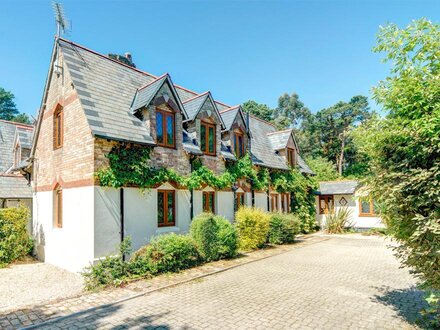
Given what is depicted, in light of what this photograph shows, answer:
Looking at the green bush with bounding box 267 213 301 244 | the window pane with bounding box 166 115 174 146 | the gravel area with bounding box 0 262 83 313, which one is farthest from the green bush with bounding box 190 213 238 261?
the gravel area with bounding box 0 262 83 313

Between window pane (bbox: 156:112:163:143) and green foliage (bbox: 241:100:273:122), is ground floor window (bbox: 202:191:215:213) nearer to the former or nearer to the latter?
window pane (bbox: 156:112:163:143)

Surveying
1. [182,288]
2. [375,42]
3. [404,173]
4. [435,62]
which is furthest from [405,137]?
[182,288]

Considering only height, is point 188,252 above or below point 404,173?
below

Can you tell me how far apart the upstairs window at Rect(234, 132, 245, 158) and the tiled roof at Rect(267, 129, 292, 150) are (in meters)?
5.04

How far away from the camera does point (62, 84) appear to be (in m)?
13.0

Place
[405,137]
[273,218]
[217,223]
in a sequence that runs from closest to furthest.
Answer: [405,137] < [217,223] < [273,218]

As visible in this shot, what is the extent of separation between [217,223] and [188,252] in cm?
191

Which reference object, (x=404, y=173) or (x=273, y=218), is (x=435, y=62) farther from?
(x=273, y=218)

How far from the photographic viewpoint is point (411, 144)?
17.7 ft

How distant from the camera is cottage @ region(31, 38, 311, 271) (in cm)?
1077

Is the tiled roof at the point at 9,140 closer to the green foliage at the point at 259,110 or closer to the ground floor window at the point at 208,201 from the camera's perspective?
the ground floor window at the point at 208,201

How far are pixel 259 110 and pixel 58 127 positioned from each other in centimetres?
5012

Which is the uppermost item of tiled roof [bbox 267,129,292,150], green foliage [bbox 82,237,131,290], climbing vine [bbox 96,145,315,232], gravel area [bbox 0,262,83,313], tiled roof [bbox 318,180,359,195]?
tiled roof [bbox 267,129,292,150]

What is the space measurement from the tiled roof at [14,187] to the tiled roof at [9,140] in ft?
6.78
